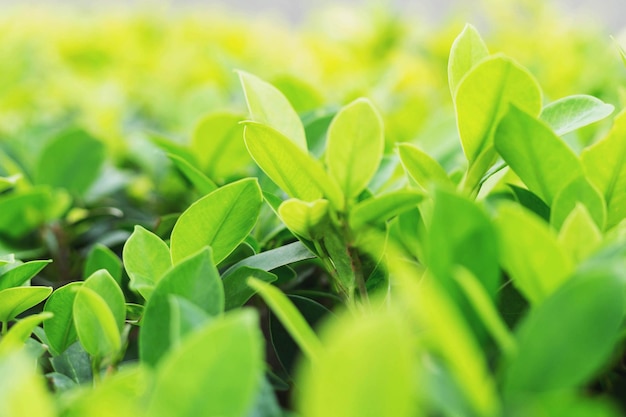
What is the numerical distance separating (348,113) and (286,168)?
0.07 meters

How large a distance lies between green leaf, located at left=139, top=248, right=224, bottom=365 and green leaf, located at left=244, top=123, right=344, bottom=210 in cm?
10

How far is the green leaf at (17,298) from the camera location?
1.79ft

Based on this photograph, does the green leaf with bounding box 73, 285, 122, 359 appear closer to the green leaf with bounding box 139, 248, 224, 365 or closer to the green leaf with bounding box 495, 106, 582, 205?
the green leaf with bounding box 139, 248, 224, 365

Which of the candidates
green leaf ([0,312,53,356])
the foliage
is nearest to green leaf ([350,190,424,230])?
the foliage

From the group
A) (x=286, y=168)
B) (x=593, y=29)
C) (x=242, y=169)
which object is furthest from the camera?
(x=593, y=29)

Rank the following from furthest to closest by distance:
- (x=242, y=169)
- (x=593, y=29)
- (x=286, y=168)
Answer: (x=593, y=29) → (x=242, y=169) → (x=286, y=168)

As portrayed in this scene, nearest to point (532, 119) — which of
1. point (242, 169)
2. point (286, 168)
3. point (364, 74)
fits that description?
point (286, 168)

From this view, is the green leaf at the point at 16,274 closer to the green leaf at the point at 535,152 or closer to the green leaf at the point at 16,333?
the green leaf at the point at 16,333

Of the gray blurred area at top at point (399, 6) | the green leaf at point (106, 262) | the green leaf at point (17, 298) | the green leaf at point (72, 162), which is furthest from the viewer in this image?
the gray blurred area at top at point (399, 6)

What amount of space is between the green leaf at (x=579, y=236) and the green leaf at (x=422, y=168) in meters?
0.15

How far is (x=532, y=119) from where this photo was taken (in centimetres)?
51

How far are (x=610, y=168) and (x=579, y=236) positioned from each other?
14 cm

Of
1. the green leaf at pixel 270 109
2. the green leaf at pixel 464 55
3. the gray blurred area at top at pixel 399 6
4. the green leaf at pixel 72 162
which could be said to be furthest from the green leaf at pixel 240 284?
the gray blurred area at top at pixel 399 6

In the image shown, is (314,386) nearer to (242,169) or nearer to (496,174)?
(496,174)
